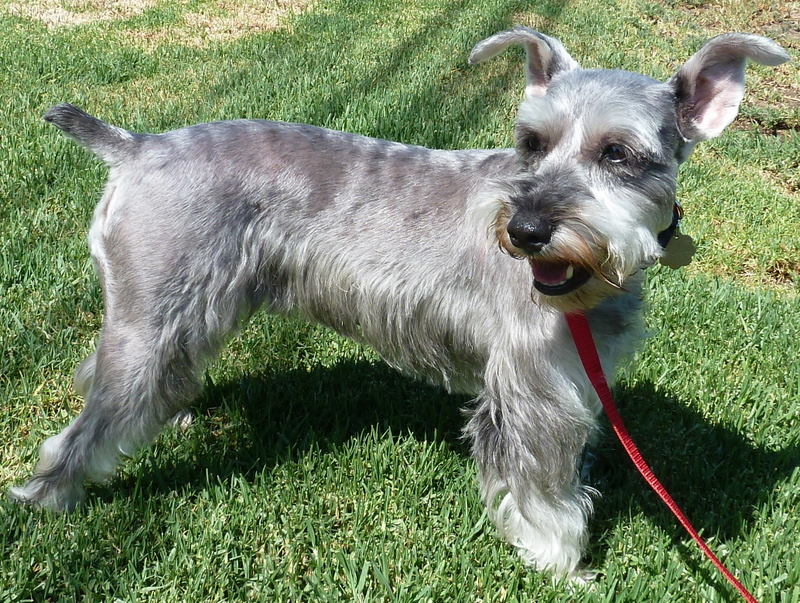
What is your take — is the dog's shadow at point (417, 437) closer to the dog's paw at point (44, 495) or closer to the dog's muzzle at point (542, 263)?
the dog's paw at point (44, 495)

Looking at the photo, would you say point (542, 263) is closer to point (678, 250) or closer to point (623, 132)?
point (623, 132)

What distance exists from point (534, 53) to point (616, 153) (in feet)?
2.26

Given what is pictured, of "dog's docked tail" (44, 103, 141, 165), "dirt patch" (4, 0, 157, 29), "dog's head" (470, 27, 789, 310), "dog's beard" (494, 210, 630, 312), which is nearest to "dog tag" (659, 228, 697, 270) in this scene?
"dog's head" (470, 27, 789, 310)

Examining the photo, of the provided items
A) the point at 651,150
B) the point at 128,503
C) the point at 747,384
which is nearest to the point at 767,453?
the point at 747,384

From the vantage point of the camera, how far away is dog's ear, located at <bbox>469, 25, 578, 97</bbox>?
114 inches

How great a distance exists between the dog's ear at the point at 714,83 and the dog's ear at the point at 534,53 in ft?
1.50

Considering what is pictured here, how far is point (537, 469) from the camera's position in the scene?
2.98 m

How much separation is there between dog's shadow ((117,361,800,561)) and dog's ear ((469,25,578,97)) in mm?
1385

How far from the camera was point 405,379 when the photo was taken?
13.6ft

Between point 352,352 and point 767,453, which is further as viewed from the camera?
point 352,352

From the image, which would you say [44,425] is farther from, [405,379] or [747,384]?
[747,384]

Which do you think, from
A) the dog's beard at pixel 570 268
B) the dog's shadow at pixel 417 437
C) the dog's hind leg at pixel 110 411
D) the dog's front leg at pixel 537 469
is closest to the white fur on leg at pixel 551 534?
the dog's front leg at pixel 537 469

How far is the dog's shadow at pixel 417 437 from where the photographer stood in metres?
3.30

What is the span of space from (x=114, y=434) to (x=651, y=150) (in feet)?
7.43
